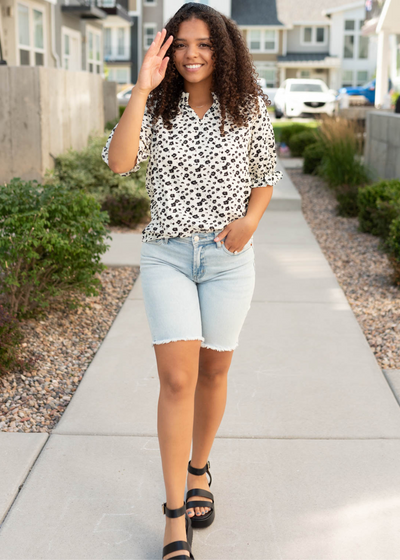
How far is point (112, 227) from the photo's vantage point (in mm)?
8180

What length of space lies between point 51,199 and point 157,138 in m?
2.32

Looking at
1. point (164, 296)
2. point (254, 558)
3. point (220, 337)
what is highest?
point (164, 296)

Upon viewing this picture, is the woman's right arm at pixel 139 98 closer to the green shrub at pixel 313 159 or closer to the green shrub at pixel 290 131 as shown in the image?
the green shrub at pixel 313 159

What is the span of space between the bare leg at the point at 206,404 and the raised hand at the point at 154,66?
3.04ft

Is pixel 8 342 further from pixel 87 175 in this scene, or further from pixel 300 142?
pixel 300 142

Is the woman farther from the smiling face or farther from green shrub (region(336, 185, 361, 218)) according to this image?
green shrub (region(336, 185, 361, 218))

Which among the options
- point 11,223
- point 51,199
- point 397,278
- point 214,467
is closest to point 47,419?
point 214,467

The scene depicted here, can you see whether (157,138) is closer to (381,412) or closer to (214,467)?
(214,467)

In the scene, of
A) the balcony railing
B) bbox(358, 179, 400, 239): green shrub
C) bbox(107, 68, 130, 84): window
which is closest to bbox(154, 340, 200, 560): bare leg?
bbox(358, 179, 400, 239): green shrub

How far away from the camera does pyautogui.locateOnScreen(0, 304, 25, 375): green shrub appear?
3770mm

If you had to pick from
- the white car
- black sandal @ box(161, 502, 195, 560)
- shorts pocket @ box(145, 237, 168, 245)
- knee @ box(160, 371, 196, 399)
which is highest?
the white car

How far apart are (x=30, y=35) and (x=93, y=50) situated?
623cm

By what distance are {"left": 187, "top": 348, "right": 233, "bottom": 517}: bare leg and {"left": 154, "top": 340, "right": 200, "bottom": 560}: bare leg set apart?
177 millimetres

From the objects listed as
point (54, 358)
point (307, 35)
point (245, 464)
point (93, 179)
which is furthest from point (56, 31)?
point (307, 35)
